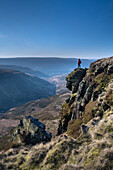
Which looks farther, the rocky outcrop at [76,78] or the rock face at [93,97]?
the rocky outcrop at [76,78]

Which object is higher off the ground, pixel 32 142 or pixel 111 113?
pixel 111 113

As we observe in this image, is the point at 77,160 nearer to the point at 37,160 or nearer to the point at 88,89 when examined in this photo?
the point at 37,160

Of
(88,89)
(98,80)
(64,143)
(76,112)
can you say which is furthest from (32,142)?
(98,80)

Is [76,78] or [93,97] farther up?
[76,78]

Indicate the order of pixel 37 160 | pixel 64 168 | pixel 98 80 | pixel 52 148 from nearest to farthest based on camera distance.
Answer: pixel 64 168 → pixel 37 160 → pixel 52 148 → pixel 98 80

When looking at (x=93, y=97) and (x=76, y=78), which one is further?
(x=76, y=78)

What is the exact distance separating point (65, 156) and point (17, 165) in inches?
269

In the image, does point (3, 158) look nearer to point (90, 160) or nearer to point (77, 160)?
point (77, 160)

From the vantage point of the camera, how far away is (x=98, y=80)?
27344 millimetres

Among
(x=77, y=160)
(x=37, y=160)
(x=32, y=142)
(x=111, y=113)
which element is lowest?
(x=32, y=142)

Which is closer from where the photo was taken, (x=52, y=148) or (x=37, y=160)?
(x=37, y=160)

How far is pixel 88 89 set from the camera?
27.7 m

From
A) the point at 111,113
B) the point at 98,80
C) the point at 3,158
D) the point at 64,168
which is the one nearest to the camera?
the point at 64,168

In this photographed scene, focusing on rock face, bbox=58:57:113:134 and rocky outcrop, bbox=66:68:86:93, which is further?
rocky outcrop, bbox=66:68:86:93
